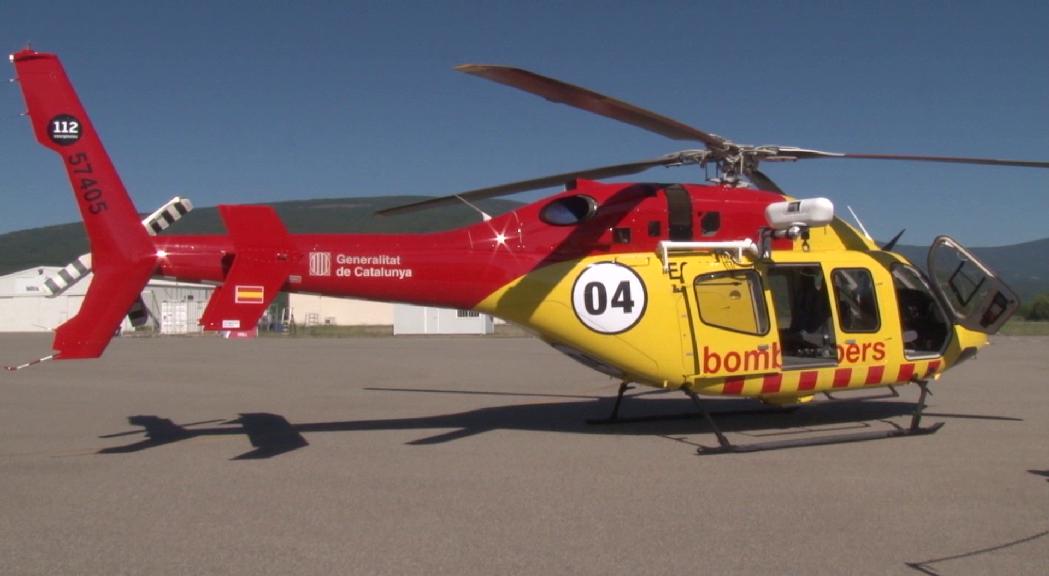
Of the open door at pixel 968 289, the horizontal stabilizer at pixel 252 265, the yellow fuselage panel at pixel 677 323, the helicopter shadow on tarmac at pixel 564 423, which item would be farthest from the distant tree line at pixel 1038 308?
the horizontal stabilizer at pixel 252 265

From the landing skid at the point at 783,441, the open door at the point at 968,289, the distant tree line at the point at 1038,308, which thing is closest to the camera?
the landing skid at the point at 783,441

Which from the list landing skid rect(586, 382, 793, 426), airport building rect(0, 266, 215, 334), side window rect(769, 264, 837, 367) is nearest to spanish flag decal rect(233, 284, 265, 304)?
landing skid rect(586, 382, 793, 426)

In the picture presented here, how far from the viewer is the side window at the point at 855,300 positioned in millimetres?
10312

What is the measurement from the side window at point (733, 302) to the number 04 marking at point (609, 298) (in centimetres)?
71

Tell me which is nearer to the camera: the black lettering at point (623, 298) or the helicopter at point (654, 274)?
the helicopter at point (654, 274)

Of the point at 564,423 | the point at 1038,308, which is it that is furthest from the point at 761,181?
the point at 1038,308

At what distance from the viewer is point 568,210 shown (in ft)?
32.8

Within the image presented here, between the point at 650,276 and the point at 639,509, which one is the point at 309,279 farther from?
the point at 639,509

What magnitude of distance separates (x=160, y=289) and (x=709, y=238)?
50665 millimetres

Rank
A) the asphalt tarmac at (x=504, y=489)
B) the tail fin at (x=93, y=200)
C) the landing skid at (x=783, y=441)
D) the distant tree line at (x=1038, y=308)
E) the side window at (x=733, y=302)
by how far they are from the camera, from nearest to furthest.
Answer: the asphalt tarmac at (x=504, y=489) → the tail fin at (x=93, y=200) → the landing skid at (x=783, y=441) → the side window at (x=733, y=302) → the distant tree line at (x=1038, y=308)

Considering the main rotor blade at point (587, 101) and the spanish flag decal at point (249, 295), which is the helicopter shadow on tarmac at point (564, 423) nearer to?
the spanish flag decal at point (249, 295)

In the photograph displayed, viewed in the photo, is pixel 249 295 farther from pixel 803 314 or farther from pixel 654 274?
pixel 803 314

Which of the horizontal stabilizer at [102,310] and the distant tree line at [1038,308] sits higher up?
the horizontal stabilizer at [102,310]

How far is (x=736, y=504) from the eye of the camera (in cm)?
697
